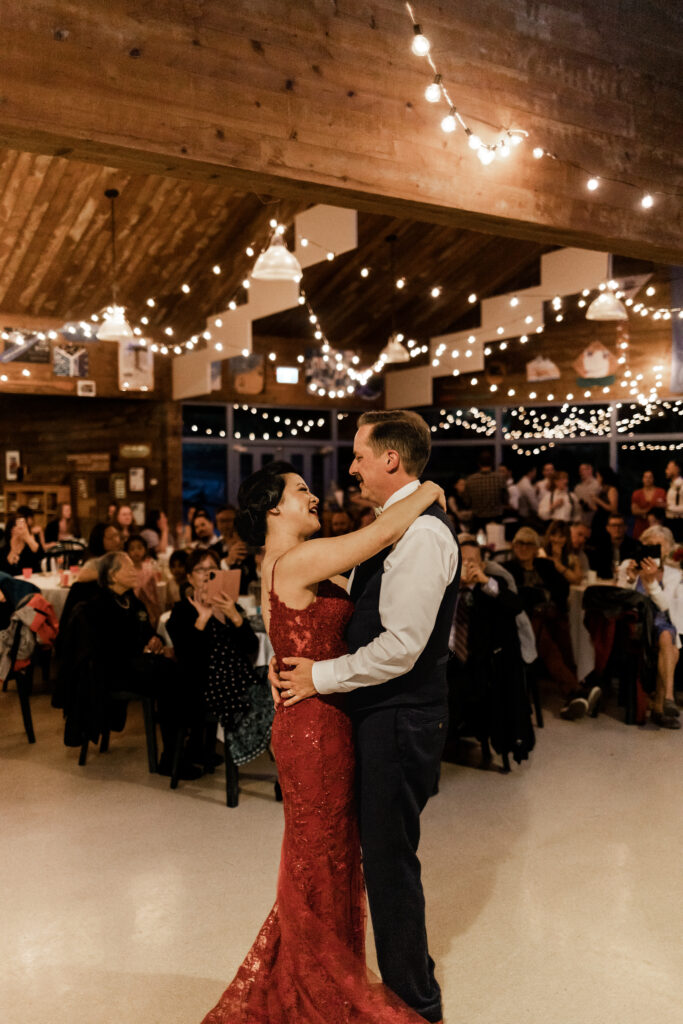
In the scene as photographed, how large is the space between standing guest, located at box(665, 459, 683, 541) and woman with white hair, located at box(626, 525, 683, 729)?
4523mm

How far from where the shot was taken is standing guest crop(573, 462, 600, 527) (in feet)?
34.4

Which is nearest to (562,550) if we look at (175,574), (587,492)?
(175,574)

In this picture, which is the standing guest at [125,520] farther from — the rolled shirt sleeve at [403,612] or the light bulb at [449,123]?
the rolled shirt sleeve at [403,612]

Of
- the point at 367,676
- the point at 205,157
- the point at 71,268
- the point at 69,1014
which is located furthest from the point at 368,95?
the point at 71,268

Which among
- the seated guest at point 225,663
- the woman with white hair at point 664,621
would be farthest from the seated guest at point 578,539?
the seated guest at point 225,663

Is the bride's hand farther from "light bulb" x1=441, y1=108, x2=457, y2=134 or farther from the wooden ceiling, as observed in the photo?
the wooden ceiling

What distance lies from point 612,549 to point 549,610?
4.86 ft

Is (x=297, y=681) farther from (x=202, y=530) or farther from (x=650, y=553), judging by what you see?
(x=202, y=530)

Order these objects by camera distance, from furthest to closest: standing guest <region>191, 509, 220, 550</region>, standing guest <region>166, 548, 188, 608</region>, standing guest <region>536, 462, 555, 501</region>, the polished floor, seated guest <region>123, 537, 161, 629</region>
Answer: standing guest <region>536, 462, 555, 501</region>
standing guest <region>191, 509, 220, 550</region>
seated guest <region>123, 537, 161, 629</region>
standing guest <region>166, 548, 188, 608</region>
the polished floor

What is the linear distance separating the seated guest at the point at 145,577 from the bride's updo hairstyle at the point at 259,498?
3705 millimetres

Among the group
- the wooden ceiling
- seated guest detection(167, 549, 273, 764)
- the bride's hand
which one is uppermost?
the wooden ceiling

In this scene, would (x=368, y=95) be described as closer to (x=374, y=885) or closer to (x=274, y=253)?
(x=274, y=253)

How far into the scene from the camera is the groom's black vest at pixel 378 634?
2.15 metres

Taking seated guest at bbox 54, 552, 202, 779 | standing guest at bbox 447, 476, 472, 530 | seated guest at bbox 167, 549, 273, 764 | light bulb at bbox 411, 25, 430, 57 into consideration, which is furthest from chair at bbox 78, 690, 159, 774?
standing guest at bbox 447, 476, 472, 530
